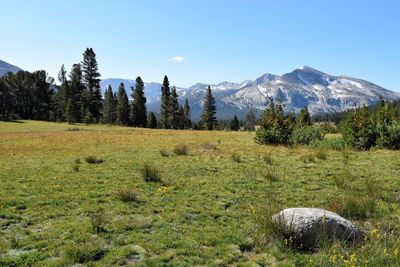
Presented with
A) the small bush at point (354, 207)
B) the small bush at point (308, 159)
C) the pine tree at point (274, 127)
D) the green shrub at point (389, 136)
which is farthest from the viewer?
the pine tree at point (274, 127)

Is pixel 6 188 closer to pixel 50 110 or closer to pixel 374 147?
pixel 374 147

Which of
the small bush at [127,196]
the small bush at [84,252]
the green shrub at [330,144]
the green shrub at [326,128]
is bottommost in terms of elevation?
the small bush at [84,252]

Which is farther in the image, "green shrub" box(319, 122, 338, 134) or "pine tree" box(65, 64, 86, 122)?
"pine tree" box(65, 64, 86, 122)

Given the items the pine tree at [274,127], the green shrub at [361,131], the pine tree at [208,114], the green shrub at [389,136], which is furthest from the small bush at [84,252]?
the pine tree at [208,114]

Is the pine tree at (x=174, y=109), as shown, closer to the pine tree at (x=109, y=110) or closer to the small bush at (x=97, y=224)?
the pine tree at (x=109, y=110)

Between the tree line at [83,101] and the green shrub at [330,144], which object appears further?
the tree line at [83,101]

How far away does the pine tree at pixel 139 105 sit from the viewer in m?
87.6

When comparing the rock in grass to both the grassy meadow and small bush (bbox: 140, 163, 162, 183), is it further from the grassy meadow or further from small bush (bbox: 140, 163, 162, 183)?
small bush (bbox: 140, 163, 162, 183)

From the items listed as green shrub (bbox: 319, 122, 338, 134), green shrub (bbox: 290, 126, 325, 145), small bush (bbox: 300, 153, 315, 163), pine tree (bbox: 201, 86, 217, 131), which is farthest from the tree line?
small bush (bbox: 300, 153, 315, 163)

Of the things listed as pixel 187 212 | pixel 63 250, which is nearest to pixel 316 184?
pixel 187 212

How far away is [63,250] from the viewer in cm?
741

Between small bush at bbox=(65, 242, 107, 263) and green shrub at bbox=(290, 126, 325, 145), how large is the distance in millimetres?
26761

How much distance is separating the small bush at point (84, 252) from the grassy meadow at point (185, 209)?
0.07 feet

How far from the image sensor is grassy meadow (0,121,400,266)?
693 centimetres
